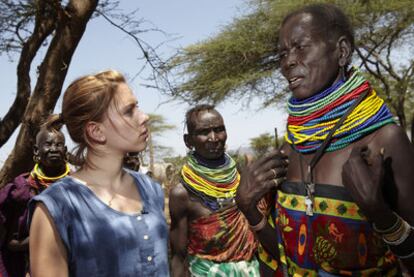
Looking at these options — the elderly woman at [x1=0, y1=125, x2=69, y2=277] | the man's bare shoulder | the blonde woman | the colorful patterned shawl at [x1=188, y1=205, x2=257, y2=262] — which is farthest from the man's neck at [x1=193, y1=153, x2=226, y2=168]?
the blonde woman

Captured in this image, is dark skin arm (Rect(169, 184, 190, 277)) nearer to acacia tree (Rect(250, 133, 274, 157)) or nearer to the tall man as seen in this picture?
the tall man

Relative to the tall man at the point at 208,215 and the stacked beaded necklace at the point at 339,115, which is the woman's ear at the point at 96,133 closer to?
the stacked beaded necklace at the point at 339,115

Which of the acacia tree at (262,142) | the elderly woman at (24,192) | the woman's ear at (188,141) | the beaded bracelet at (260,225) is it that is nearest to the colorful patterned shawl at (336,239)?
the beaded bracelet at (260,225)

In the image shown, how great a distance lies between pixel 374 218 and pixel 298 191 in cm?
34

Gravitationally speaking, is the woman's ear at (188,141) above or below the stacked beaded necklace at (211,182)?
above

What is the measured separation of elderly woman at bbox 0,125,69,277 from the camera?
4.33 meters

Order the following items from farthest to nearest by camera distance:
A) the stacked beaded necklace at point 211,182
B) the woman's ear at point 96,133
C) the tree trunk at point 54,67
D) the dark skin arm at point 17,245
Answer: the tree trunk at point 54,67
the dark skin arm at point 17,245
the stacked beaded necklace at point 211,182
the woman's ear at point 96,133

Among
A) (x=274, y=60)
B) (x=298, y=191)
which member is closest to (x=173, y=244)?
(x=298, y=191)

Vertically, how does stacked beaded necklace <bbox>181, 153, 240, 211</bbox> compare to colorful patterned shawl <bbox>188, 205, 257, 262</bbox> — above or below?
above

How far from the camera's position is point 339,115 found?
6.00 feet

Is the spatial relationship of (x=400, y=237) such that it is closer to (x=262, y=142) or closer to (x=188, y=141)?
(x=188, y=141)

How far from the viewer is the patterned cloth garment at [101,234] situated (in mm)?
1860

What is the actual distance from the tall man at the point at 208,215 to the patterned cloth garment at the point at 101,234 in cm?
197

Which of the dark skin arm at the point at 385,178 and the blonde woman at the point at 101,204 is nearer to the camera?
the dark skin arm at the point at 385,178
